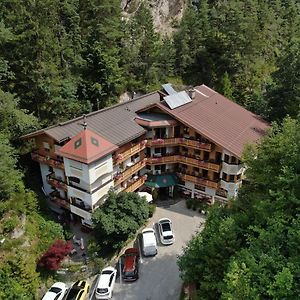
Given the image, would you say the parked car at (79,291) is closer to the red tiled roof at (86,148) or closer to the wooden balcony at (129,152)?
the red tiled roof at (86,148)

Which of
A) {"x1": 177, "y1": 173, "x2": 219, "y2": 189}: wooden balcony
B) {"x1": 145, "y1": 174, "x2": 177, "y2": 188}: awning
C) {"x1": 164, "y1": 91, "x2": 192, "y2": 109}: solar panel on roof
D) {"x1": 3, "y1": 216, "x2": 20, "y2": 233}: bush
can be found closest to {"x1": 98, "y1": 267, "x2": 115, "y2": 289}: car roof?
{"x1": 3, "y1": 216, "x2": 20, "y2": 233}: bush

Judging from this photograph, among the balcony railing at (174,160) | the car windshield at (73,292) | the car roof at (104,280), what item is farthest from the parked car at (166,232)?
the car windshield at (73,292)

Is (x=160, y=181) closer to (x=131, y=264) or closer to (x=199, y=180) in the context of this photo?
(x=199, y=180)

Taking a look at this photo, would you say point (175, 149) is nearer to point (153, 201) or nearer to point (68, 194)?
point (153, 201)

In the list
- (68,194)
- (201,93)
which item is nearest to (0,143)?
(68,194)

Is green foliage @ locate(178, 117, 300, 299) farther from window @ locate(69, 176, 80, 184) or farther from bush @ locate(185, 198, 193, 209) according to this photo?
bush @ locate(185, 198, 193, 209)

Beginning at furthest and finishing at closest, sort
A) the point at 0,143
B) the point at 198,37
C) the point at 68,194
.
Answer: the point at 198,37 < the point at 68,194 < the point at 0,143
